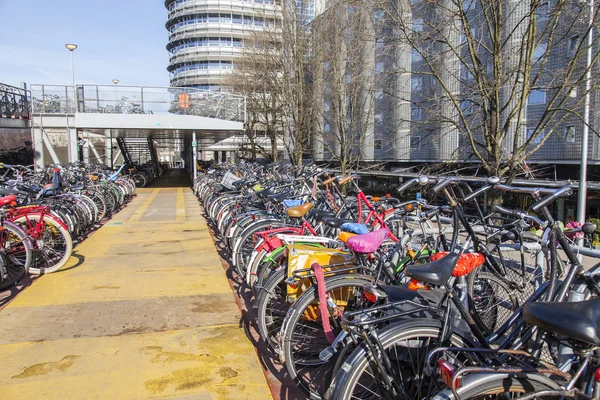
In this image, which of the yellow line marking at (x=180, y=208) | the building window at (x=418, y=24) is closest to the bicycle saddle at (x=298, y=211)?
the building window at (x=418, y=24)

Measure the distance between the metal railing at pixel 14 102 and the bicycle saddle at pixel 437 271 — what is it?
19017 millimetres

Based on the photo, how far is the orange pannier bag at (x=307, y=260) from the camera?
10.4ft

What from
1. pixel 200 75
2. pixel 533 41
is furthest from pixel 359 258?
pixel 200 75

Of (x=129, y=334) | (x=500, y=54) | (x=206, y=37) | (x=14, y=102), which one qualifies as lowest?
(x=129, y=334)

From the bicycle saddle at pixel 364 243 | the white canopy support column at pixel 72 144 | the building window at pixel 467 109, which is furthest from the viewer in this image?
the white canopy support column at pixel 72 144

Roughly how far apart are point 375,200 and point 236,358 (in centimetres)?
248

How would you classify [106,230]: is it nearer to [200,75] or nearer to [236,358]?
[236,358]

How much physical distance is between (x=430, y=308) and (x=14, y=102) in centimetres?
2008

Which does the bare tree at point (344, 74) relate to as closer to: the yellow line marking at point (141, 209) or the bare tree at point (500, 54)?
the bare tree at point (500, 54)

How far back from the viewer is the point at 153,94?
16953 millimetres

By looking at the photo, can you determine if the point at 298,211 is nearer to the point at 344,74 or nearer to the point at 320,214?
the point at 320,214

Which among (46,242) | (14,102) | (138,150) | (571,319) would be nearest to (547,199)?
(571,319)

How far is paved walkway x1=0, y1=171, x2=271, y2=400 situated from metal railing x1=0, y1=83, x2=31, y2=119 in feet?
A: 45.3

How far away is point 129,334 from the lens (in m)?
3.78
